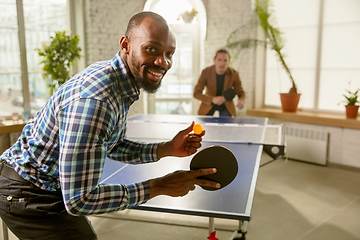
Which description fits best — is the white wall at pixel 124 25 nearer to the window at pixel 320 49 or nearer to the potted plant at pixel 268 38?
the potted plant at pixel 268 38

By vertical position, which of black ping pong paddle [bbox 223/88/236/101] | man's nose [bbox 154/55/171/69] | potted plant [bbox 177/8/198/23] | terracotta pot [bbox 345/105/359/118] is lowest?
terracotta pot [bbox 345/105/359/118]

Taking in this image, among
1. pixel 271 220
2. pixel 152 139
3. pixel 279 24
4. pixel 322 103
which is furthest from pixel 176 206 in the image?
pixel 279 24

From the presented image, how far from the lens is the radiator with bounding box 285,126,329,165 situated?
4895 millimetres

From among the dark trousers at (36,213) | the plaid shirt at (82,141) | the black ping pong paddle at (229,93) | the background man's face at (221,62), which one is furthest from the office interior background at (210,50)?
the plaid shirt at (82,141)

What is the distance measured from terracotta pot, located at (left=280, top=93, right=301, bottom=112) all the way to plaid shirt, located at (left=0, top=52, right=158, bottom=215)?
4.46 meters

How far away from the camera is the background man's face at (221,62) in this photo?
14.6ft

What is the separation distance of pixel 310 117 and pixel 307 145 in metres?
0.46

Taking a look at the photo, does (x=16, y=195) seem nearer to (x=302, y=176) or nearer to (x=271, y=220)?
(x=271, y=220)

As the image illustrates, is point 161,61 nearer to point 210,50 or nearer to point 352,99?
point 352,99

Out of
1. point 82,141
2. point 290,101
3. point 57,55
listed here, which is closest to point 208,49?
point 290,101

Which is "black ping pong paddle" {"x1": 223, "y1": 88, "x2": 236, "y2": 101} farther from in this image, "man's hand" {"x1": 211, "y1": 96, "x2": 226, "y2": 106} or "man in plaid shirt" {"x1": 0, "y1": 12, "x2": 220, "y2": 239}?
"man in plaid shirt" {"x1": 0, "y1": 12, "x2": 220, "y2": 239}

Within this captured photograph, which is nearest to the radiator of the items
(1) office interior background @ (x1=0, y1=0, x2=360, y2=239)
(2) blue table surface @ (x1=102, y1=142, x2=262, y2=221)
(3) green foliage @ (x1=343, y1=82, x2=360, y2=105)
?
(1) office interior background @ (x1=0, y1=0, x2=360, y2=239)

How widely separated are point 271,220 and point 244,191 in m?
1.62

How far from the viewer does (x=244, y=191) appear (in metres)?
1.70
